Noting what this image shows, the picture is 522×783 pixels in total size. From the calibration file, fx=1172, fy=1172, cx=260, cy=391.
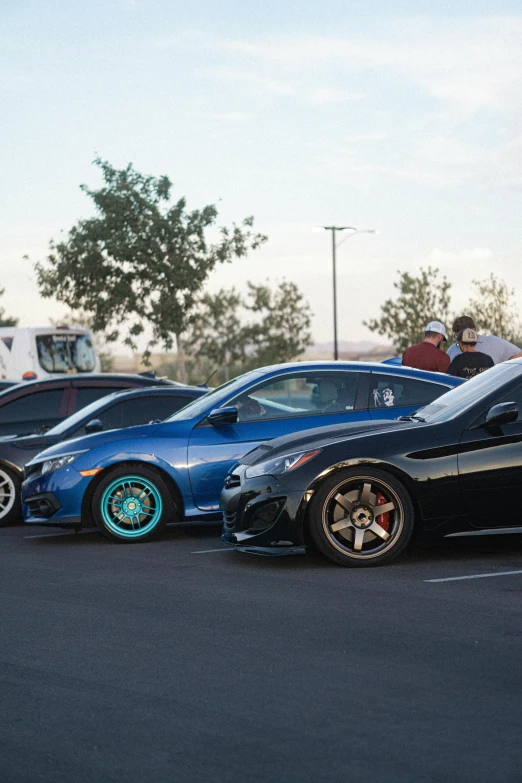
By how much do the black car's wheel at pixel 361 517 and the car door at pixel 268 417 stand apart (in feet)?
6.45

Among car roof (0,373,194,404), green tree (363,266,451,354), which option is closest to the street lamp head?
green tree (363,266,451,354)

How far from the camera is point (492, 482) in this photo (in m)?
8.08

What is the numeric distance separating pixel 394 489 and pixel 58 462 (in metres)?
3.66

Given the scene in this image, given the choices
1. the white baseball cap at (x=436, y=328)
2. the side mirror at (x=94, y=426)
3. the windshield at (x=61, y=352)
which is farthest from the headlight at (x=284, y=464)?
the windshield at (x=61, y=352)

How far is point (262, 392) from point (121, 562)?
7.21 feet

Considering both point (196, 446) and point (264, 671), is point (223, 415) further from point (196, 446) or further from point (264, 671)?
point (264, 671)

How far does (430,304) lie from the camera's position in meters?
48.2

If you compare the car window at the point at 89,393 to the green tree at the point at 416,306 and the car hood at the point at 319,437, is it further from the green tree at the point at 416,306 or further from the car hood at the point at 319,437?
the green tree at the point at 416,306

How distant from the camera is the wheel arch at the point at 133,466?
10227 millimetres

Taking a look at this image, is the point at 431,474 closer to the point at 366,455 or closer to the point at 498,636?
the point at 366,455

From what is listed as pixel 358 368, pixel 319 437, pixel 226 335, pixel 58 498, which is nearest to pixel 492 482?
pixel 319 437

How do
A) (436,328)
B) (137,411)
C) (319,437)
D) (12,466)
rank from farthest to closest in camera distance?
(436,328)
(12,466)
(137,411)
(319,437)

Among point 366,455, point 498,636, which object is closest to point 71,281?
point 366,455

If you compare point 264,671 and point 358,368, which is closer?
point 264,671
